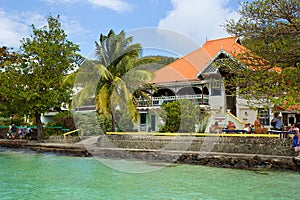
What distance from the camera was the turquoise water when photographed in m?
9.76

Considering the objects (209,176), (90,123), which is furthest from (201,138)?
(90,123)

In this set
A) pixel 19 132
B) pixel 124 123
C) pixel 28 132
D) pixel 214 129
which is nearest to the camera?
pixel 214 129

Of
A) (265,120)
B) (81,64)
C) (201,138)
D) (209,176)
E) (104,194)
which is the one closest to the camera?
(104,194)

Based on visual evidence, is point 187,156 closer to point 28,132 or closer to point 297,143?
point 297,143

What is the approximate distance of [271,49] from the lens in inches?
410

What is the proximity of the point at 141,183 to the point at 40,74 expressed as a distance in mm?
13607

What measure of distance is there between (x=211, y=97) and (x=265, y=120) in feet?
13.6

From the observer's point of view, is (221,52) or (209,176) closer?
(209,176)

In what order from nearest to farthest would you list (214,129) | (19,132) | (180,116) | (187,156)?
1. (187,156)
2. (214,129)
3. (180,116)
4. (19,132)

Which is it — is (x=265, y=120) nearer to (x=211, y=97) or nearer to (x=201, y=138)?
(x=211, y=97)

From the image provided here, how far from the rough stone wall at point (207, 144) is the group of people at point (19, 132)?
8.67 metres

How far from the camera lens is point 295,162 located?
499 inches

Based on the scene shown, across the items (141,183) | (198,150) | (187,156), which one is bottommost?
(141,183)

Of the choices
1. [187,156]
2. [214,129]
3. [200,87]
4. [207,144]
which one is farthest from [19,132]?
[207,144]
